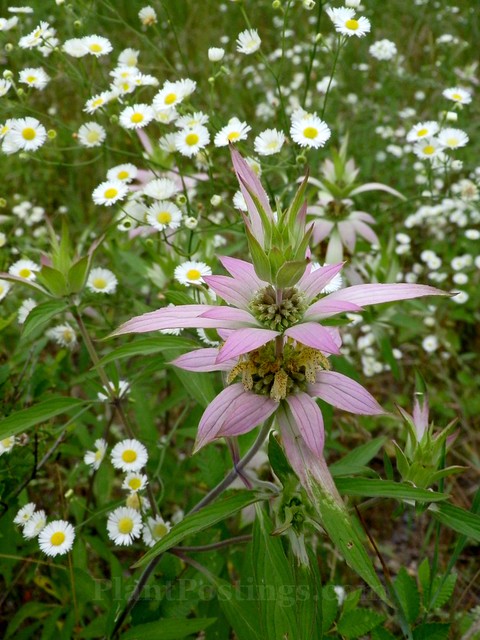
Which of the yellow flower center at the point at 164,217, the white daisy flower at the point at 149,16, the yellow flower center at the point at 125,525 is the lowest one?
the yellow flower center at the point at 125,525

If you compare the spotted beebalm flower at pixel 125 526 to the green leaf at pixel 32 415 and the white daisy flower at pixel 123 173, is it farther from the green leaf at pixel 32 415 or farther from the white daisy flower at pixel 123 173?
the white daisy flower at pixel 123 173

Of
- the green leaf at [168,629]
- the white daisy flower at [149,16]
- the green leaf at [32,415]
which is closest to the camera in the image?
the green leaf at [32,415]

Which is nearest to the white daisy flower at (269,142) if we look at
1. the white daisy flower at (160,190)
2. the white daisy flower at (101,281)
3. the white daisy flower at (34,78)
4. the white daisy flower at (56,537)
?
the white daisy flower at (160,190)

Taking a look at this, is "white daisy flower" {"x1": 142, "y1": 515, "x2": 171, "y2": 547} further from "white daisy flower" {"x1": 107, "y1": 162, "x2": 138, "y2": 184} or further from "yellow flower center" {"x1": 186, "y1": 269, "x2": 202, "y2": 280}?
"white daisy flower" {"x1": 107, "y1": 162, "x2": 138, "y2": 184}

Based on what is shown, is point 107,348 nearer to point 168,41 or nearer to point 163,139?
point 163,139

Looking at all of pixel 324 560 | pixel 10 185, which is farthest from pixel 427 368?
pixel 10 185

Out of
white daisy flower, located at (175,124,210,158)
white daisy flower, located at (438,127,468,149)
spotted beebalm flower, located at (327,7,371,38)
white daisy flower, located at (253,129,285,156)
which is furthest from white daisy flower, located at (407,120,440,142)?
white daisy flower, located at (175,124,210,158)
